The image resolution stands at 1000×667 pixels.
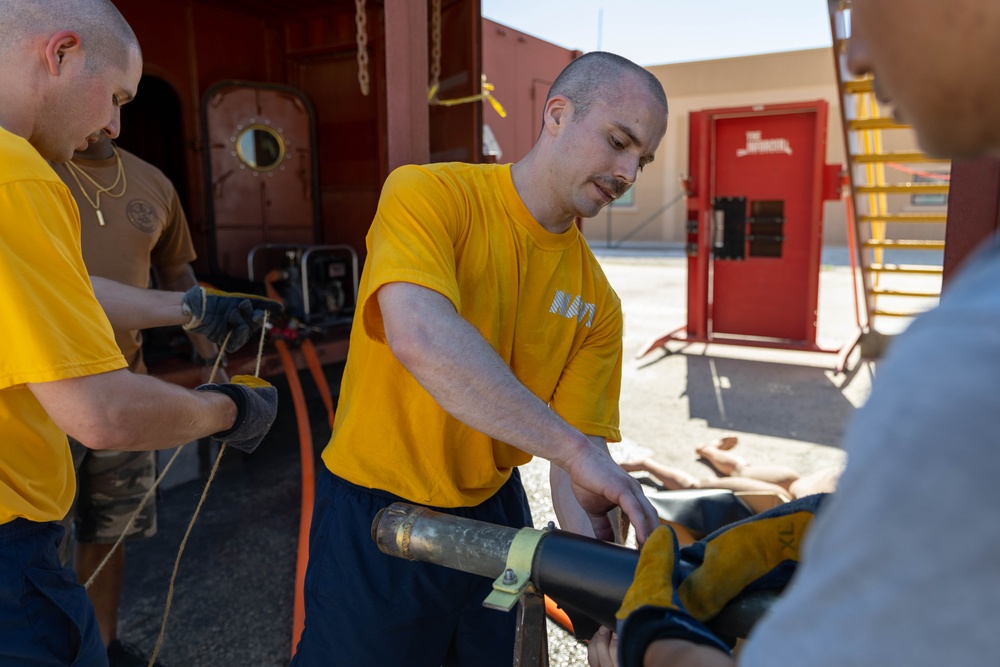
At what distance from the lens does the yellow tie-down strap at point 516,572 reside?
1102mm

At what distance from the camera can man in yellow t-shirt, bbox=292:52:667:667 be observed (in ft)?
6.10

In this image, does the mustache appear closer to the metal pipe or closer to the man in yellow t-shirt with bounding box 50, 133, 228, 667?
the metal pipe

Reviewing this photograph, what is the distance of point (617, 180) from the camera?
1973 mm

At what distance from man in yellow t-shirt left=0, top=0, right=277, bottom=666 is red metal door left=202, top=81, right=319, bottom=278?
4456 mm

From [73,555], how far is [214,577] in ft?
2.07

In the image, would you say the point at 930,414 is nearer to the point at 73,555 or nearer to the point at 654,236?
the point at 73,555

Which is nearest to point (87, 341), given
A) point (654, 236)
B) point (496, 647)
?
point (496, 647)

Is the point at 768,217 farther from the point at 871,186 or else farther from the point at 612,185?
the point at 612,185

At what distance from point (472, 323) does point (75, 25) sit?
1.11 m

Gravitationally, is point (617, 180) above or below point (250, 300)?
above

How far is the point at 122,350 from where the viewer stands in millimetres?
3094

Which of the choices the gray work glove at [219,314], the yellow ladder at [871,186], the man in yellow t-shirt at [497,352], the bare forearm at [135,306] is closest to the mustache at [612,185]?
the man in yellow t-shirt at [497,352]

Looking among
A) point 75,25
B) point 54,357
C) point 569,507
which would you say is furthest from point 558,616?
point 75,25

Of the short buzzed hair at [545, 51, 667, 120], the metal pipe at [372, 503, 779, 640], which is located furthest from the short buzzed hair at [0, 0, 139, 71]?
the metal pipe at [372, 503, 779, 640]
